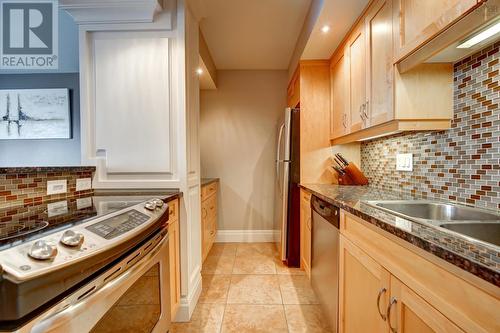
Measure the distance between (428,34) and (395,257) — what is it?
1013mm

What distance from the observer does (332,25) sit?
5.94ft

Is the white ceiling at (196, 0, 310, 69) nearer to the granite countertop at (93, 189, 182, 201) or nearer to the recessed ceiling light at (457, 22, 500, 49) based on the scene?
the recessed ceiling light at (457, 22, 500, 49)

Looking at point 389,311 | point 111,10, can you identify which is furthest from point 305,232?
point 111,10

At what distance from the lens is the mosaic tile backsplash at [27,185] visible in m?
1.07

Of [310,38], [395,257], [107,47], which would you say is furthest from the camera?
[310,38]

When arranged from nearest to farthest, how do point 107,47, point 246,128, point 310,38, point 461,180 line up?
point 461,180, point 107,47, point 310,38, point 246,128

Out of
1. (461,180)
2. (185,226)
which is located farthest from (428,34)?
(185,226)

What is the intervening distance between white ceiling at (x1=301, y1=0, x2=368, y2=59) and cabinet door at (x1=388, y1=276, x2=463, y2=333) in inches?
67.1

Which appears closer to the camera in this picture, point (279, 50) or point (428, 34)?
point (428, 34)

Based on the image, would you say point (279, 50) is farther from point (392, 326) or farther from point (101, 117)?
point (392, 326)

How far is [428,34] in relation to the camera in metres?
1.05

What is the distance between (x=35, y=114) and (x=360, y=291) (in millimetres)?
2799

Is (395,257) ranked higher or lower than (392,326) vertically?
higher

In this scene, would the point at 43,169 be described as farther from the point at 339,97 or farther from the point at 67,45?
the point at 339,97
